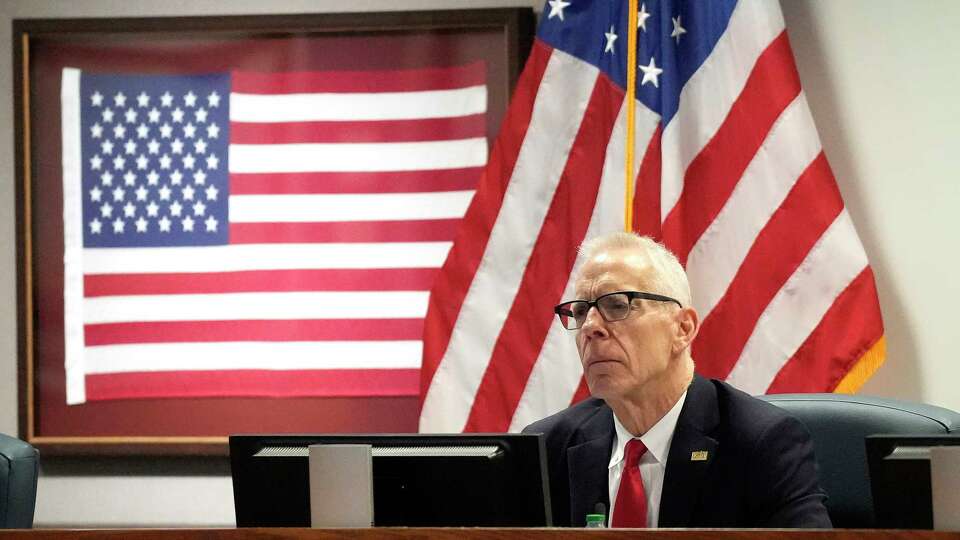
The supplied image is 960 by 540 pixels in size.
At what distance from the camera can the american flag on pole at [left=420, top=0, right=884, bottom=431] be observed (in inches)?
114

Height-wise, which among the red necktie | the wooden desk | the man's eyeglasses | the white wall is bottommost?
the red necktie

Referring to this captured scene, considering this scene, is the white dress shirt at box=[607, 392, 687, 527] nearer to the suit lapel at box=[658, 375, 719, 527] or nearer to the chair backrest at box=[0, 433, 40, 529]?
the suit lapel at box=[658, 375, 719, 527]

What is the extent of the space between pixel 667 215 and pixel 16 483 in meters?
1.75

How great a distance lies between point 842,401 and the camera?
2168 mm

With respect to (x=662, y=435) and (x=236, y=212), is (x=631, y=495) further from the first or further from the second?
(x=236, y=212)

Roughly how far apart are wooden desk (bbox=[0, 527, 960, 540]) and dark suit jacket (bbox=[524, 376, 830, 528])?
56 centimetres

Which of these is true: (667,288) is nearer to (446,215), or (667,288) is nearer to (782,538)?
(782,538)

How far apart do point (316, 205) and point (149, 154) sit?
56 centimetres

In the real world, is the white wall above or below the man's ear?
above

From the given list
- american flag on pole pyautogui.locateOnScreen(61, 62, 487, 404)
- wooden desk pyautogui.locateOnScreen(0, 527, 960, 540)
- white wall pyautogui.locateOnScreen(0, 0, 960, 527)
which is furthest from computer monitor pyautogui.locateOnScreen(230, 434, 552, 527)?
white wall pyautogui.locateOnScreen(0, 0, 960, 527)

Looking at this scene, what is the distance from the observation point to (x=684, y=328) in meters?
2.20

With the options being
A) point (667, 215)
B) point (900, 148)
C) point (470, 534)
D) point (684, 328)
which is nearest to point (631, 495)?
point (684, 328)

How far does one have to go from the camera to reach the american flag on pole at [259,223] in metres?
3.32

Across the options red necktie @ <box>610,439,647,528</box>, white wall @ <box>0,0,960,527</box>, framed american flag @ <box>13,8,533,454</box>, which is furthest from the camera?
framed american flag @ <box>13,8,533,454</box>
